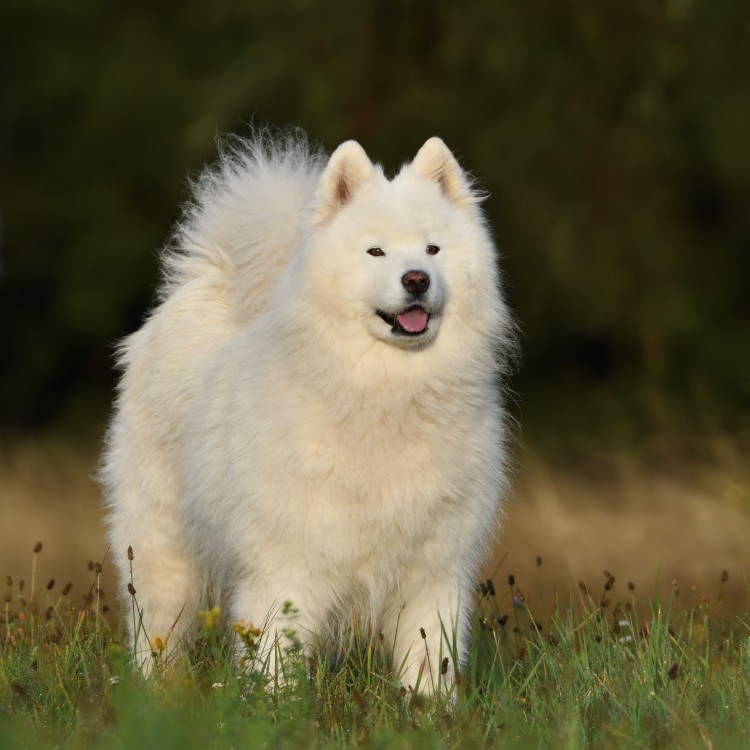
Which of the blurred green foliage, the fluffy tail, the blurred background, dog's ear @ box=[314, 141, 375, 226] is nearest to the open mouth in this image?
dog's ear @ box=[314, 141, 375, 226]

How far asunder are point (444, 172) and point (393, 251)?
0.52 meters

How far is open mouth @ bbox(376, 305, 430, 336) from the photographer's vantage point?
4.49 m

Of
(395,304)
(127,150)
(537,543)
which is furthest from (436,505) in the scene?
(127,150)

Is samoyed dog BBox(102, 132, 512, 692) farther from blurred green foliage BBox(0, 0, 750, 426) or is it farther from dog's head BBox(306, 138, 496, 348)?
blurred green foliage BBox(0, 0, 750, 426)

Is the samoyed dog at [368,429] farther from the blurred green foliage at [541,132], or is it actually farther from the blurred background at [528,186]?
the blurred green foliage at [541,132]

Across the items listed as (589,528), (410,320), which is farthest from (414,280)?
(589,528)

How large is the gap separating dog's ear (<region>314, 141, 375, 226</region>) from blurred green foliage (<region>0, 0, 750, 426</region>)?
24.5 feet

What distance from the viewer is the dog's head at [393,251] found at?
14.7 ft

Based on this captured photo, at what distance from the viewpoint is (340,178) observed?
4.80 metres

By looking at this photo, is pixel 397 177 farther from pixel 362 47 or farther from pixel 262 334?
pixel 362 47

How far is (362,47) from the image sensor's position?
45.5 feet

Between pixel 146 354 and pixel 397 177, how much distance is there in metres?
1.44

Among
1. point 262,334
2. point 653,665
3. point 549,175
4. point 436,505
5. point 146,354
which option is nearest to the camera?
point 653,665

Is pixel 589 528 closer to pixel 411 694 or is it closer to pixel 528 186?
pixel 528 186
